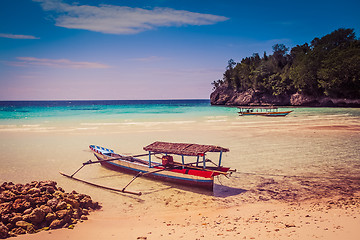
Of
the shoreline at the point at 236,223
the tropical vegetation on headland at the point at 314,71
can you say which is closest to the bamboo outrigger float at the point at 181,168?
the shoreline at the point at 236,223

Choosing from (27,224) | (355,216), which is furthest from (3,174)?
(355,216)

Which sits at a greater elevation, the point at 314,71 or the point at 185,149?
the point at 314,71

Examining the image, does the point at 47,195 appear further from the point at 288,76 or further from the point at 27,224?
the point at 288,76

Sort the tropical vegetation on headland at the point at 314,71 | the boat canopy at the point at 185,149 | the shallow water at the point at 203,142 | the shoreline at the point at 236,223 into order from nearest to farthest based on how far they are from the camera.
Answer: the shoreline at the point at 236,223 → the shallow water at the point at 203,142 → the boat canopy at the point at 185,149 → the tropical vegetation on headland at the point at 314,71

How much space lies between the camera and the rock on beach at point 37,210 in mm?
5551

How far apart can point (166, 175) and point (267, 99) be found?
76794 mm

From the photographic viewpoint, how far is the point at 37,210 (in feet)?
19.0

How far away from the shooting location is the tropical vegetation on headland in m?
54.6

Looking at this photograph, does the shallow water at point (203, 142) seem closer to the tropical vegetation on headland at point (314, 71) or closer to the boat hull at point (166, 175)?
the boat hull at point (166, 175)

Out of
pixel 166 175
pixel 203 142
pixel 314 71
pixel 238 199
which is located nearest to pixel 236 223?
pixel 238 199

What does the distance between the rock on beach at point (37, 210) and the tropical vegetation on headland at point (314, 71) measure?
6062cm

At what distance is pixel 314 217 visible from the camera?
19.9 feet

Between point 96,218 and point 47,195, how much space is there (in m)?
1.39

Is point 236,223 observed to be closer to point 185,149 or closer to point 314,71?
point 185,149
